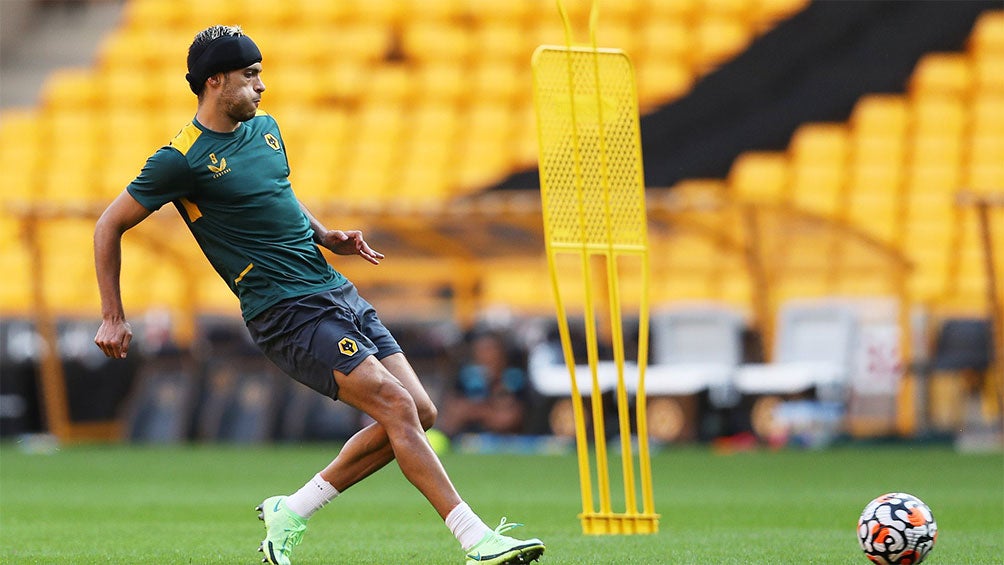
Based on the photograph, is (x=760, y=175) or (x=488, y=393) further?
(x=760, y=175)

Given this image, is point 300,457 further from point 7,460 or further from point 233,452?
point 7,460

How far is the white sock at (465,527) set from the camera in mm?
5984

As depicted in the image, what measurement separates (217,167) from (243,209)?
0.18m

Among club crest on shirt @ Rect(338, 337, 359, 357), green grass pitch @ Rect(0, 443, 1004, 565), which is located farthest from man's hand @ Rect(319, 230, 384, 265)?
green grass pitch @ Rect(0, 443, 1004, 565)

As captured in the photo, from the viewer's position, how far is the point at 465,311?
20453mm

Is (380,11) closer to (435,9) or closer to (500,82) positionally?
(435,9)

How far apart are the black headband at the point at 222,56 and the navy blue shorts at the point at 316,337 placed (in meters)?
0.89

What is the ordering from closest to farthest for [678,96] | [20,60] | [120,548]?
[120,548], [678,96], [20,60]

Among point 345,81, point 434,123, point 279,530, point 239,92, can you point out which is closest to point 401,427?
point 279,530

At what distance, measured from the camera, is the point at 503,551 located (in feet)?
19.2

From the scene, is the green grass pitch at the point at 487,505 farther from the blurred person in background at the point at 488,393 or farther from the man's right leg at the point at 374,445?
the blurred person in background at the point at 488,393

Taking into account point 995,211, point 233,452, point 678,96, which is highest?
point 678,96

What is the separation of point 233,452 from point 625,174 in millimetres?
10047

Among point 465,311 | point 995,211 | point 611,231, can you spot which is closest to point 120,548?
point 611,231
